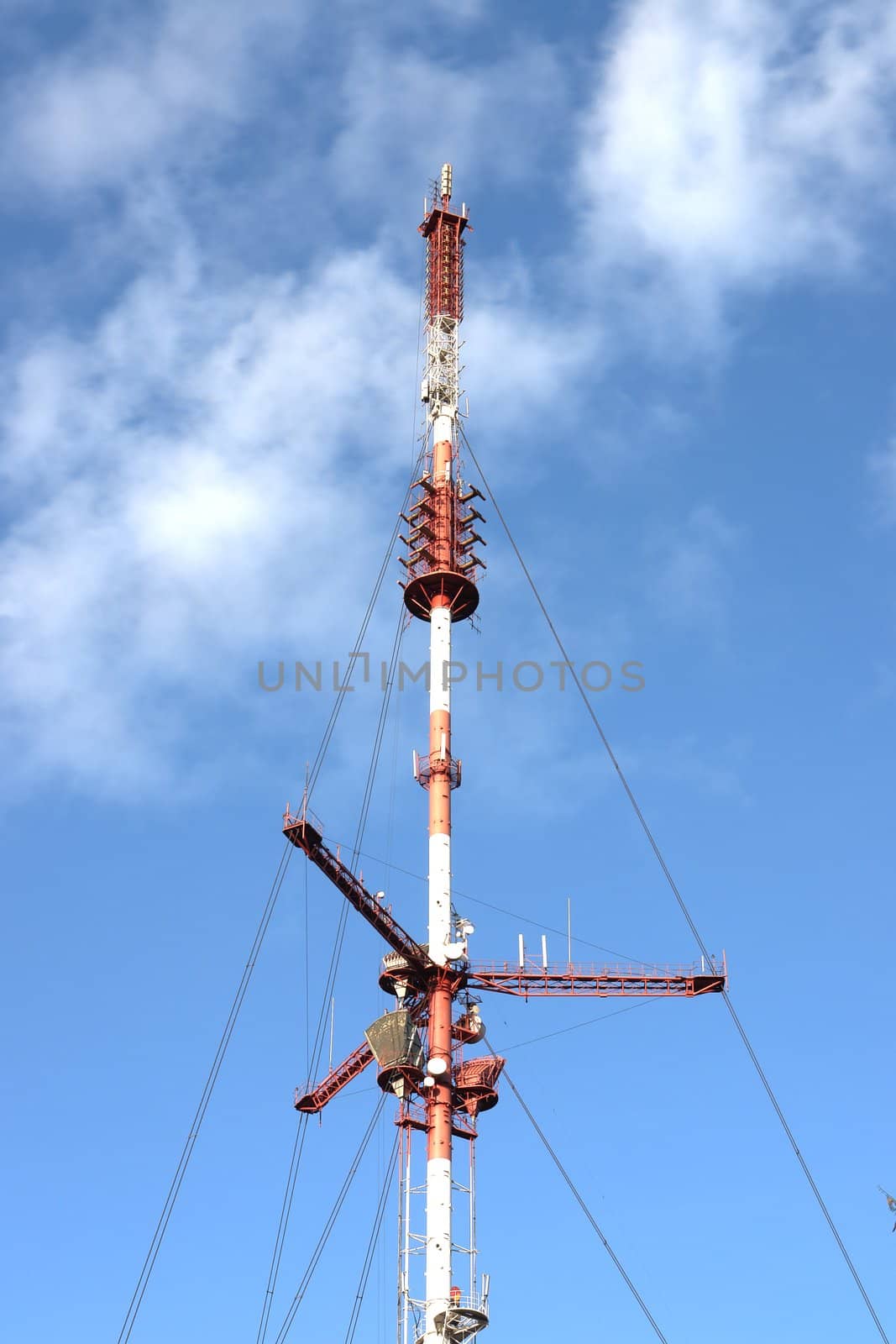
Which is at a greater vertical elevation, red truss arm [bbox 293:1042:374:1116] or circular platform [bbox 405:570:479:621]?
circular platform [bbox 405:570:479:621]

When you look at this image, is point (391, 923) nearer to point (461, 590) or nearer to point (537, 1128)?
point (537, 1128)

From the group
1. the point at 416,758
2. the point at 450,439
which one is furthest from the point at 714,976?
the point at 450,439

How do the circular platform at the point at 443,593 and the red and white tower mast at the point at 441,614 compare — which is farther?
the circular platform at the point at 443,593

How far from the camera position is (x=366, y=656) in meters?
86.4

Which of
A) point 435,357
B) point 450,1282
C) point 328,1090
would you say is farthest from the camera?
point 435,357

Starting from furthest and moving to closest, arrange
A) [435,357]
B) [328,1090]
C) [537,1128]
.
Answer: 1. [435,357]
2. [328,1090]
3. [537,1128]

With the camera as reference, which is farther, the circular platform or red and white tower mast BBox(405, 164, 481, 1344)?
the circular platform

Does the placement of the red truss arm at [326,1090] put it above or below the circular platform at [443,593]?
below

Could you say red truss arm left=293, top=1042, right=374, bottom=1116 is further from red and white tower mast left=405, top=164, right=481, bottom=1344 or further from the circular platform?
the circular platform

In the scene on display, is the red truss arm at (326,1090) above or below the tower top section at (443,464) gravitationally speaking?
Result: below

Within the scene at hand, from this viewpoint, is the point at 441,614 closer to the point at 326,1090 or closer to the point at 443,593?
the point at 443,593

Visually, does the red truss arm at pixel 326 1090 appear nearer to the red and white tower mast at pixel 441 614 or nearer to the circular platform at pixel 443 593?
the red and white tower mast at pixel 441 614

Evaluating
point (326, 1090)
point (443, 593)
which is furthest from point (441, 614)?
point (326, 1090)

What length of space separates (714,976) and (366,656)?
73.4 feet
